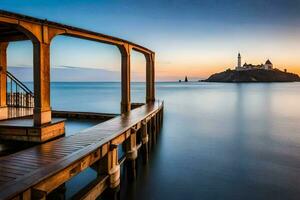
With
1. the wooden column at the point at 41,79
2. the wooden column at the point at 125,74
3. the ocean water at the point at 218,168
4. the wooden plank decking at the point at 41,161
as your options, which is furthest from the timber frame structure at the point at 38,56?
the wooden column at the point at 125,74

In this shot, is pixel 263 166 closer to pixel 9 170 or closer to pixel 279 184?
pixel 279 184

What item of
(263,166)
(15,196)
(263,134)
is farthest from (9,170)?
(263,134)

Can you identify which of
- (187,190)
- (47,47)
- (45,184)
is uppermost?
(47,47)

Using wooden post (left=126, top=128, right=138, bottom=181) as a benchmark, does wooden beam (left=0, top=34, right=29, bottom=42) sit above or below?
above

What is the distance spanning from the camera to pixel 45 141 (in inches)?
289

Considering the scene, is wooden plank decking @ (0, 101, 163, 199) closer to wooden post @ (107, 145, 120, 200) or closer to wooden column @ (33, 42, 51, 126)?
wooden post @ (107, 145, 120, 200)

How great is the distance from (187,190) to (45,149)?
15.3 ft

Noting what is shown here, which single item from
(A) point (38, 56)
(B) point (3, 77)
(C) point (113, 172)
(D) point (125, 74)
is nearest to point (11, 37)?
(B) point (3, 77)

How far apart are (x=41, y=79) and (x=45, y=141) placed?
5.93ft

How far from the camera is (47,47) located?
742 cm

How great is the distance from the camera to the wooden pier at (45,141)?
165 inches

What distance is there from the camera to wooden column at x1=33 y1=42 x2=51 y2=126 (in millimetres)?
7254

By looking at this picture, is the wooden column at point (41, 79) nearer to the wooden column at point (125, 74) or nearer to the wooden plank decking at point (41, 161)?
the wooden plank decking at point (41, 161)

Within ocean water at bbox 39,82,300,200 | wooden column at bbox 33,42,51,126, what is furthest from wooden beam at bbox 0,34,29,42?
ocean water at bbox 39,82,300,200
